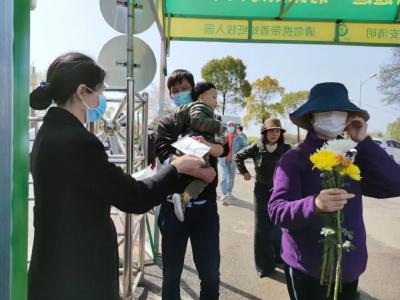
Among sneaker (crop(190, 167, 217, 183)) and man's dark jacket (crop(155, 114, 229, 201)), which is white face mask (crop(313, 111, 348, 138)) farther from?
man's dark jacket (crop(155, 114, 229, 201))

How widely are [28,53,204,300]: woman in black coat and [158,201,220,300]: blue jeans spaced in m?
1.02

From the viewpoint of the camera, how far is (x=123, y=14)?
A: 2.92 m

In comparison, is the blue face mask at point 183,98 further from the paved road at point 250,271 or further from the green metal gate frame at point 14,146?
the green metal gate frame at point 14,146

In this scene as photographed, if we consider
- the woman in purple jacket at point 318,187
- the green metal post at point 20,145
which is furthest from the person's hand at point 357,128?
the green metal post at point 20,145

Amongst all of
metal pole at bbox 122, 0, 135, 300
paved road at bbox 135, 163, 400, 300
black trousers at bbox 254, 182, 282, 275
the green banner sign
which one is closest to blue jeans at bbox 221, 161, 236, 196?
paved road at bbox 135, 163, 400, 300

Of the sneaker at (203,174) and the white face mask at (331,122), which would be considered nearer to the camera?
the sneaker at (203,174)

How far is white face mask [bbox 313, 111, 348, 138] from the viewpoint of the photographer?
1.93m

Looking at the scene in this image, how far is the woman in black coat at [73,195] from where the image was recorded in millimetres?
1370

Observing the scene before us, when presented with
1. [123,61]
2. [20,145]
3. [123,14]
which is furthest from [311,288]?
[123,14]

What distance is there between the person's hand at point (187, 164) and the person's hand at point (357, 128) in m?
0.88

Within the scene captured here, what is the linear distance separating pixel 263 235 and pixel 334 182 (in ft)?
9.32

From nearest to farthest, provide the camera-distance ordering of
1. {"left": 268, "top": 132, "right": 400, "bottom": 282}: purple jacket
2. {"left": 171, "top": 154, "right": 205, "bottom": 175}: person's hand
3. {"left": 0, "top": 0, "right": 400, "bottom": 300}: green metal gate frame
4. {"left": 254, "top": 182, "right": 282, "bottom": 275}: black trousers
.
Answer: {"left": 0, "top": 0, "right": 400, "bottom": 300}: green metal gate frame → {"left": 171, "top": 154, "right": 205, "bottom": 175}: person's hand → {"left": 268, "top": 132, "right": 400, "bottom": 282}: purple jacket → {"left": 254, "top": 182, "right": 282, "bottom": 275}: black trousers

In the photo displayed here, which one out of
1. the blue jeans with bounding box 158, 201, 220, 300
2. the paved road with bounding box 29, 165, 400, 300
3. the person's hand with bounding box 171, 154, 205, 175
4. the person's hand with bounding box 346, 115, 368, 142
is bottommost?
the paved road with bounding box 29, 165, 400, 300

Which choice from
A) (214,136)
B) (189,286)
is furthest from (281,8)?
(189,286)
